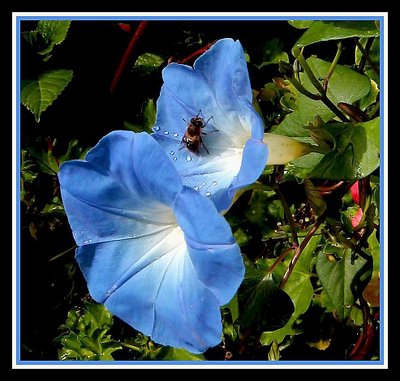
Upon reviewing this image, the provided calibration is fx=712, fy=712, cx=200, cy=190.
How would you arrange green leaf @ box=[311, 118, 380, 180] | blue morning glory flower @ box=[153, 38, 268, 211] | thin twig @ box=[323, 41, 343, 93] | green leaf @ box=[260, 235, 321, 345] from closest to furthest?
blue morning glory flower @ box=[153, 38, 268, 211], green leaf @ box=[311, 118, 380, 180], thin twig @ box=[323, 41, 343, 93], green leaf @ box=[260, 235, 321, 345]

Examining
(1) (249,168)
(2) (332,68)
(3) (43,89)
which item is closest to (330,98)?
(2) (332,68)

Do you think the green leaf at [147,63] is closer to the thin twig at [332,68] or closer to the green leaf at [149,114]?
the green leaf at [149,114]

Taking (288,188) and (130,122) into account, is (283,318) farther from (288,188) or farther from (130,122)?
(130,122)

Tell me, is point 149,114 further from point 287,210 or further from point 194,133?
point 287,210

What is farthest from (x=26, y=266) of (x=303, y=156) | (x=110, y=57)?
(x=303, y=156)

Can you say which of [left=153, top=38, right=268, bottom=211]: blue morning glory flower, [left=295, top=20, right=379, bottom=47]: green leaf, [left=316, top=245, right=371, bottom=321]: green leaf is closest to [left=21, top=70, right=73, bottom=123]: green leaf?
[left=153, top=38, right=268, bottom=211]: blue morning glory flower

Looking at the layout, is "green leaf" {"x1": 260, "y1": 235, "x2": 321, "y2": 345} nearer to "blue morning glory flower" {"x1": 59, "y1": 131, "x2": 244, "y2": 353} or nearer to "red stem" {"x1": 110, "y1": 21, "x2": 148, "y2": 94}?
"blue morning glory flower" {"x1": 59, "y1": 131, "x2": 244, "y2": 353}

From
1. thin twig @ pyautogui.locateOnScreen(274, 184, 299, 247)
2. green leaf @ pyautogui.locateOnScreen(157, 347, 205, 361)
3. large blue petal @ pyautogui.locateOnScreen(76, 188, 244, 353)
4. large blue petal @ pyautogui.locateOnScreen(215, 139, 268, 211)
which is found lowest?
green leaf @ pyautogui.locateOnScreen(157, 347, 205, 361)

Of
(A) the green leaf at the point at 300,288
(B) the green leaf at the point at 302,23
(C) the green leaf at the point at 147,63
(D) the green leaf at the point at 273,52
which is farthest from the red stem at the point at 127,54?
(A) the green leaf at the point at 300,288
